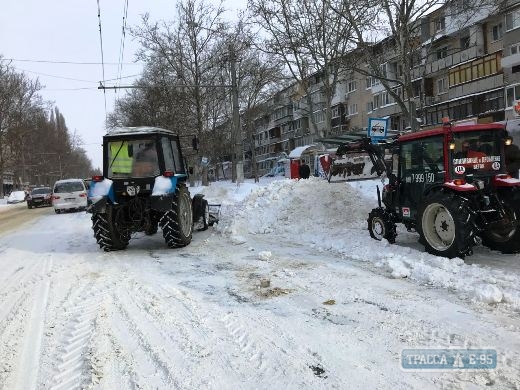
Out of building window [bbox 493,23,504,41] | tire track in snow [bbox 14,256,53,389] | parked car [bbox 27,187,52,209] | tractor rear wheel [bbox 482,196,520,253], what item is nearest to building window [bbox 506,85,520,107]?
building window [bbox 493,23,504,41]

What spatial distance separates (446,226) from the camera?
7.82m

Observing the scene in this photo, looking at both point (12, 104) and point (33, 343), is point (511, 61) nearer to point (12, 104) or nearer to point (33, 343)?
point (33, 343)

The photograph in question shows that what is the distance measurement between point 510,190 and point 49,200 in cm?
3388

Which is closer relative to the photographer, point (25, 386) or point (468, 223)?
point (25, 386)

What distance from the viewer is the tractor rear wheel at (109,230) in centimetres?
997

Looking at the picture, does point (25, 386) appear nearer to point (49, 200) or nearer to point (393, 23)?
point (393, 23)

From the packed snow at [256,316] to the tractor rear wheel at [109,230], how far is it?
53cm

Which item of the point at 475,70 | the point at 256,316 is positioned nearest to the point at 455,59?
the point at 475,70

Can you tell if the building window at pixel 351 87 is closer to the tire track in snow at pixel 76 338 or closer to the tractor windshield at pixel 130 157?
the tractor windshield at pixel 130 157

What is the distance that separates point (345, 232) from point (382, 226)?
130 centimetres

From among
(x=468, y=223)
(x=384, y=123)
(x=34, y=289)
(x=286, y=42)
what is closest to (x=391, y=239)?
(x=468, y=223)

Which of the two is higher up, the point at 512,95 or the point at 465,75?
the point at 465,75

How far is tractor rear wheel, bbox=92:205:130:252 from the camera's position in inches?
392

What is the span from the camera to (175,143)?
1172 cm
